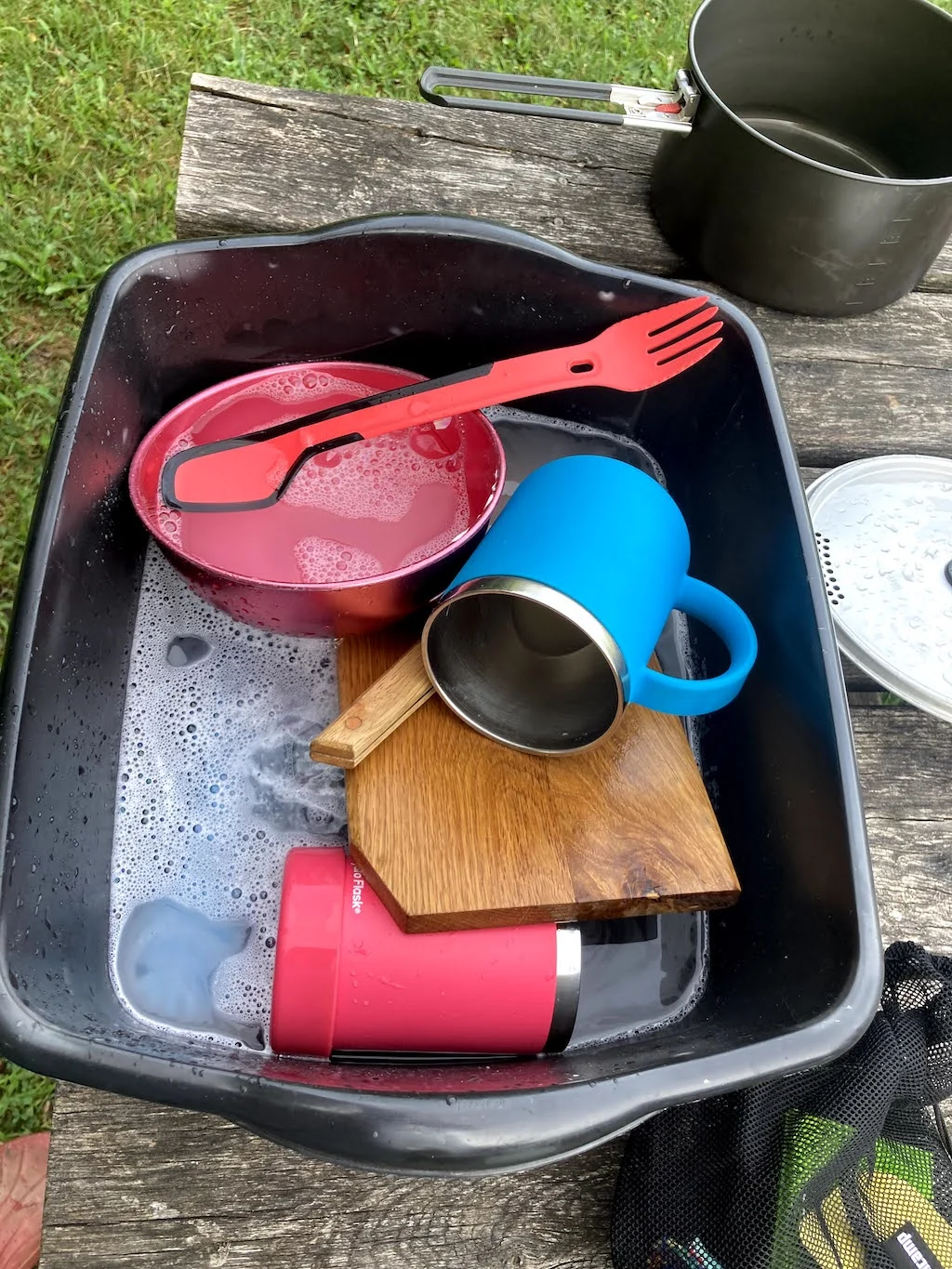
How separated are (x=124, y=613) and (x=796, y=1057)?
22.2 inches

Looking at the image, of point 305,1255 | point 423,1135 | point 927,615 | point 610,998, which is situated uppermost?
point 927,615

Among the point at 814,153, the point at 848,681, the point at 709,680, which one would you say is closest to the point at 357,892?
the point at 709,680

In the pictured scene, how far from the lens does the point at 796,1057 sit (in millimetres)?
477

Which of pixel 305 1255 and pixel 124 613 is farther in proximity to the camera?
pixel 124 613

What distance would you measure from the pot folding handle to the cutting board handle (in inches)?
18.8

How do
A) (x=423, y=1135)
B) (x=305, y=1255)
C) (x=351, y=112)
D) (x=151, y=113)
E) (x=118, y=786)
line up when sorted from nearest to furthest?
1. (x=423, y=1135)
2. (x=305, y=1255)
3. (x=118, y=786)
4. (x=351, y=112)
5. (x=151, y=113)

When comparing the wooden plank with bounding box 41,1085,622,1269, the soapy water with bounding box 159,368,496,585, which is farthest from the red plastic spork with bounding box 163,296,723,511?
the wooden plank with bounding box 41,1085,622,1269

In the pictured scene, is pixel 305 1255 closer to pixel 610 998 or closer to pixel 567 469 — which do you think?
pixel 610 998

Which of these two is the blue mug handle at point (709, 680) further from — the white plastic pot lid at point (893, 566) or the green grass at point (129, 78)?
the green grass at point (129, 78)

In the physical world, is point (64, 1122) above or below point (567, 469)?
below

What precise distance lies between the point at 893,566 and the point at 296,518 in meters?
0.50

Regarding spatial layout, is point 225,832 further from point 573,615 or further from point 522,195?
point 522,195

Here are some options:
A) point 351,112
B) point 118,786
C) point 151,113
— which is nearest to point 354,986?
point 118,786

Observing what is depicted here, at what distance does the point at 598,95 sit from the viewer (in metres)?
0.77
